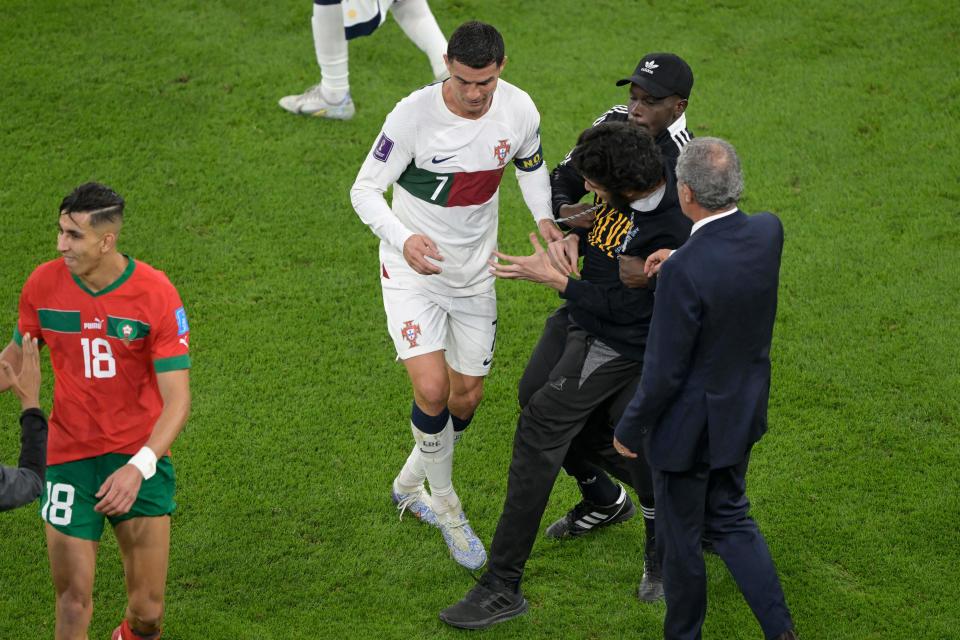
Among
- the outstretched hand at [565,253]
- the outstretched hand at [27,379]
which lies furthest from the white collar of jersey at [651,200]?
the outstretched hand at [27,379]

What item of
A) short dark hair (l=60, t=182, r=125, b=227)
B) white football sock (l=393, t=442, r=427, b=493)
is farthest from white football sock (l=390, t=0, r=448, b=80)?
short dark hair (l=60, t=182, r=125, b=227)

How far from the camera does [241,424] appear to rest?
6035mm

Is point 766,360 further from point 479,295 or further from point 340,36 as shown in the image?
point 340,36

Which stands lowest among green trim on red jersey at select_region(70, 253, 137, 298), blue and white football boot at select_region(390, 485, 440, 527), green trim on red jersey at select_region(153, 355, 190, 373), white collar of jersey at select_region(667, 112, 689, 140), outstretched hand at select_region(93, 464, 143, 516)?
blue and white football boot at select_region(390, 485, 440, 527)

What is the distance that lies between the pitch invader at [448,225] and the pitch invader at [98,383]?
1.16 metres

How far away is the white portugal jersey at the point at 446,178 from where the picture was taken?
5.07 m

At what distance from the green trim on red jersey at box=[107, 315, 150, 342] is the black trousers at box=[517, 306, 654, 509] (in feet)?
5.53

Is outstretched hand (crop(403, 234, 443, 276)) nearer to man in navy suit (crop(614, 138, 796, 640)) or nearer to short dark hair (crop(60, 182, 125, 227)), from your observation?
man in navy suit (crop(614, 138, 796, 640))

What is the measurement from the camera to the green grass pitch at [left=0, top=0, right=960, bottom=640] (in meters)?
5.12

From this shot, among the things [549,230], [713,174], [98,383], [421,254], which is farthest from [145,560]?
[713,174]

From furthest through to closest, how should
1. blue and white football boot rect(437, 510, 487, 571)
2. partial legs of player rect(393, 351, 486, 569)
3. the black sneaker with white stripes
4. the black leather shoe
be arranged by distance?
the black sneaker with white stripes
blue and white football boot rect(437, 510, 487, 571)
partial legs of player rect(393, 351, 486, 569)
the black leather shoe

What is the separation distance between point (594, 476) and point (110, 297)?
7.46ft

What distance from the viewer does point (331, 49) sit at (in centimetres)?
820

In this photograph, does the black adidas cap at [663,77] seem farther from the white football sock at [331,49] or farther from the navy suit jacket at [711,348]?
the white football sock at [331,49]
